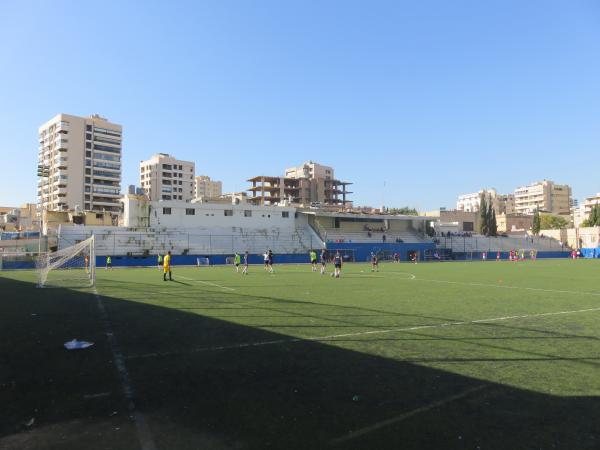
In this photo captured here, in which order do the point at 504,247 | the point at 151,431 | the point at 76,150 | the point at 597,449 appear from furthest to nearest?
the point at 76,150
the point at 504,247
the point at 151,431
the point at 597,449

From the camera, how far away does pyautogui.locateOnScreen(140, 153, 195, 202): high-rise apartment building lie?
127875 mm

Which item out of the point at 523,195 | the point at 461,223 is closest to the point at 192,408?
the point at 461,223

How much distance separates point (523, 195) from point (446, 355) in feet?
633

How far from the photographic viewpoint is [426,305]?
46.6 ft

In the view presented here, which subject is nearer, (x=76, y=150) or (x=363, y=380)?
(x=363, y=380)

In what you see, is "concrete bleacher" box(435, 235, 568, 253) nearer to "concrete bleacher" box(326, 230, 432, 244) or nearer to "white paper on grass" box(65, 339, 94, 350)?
"concrete bleacher" box(326, 230, 432, 244)

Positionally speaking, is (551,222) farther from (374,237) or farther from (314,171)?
(374,237)

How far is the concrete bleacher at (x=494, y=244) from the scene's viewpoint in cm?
7431

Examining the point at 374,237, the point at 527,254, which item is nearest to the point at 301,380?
the point at 374,237

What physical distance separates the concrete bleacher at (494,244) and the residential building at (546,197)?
93.6 metres

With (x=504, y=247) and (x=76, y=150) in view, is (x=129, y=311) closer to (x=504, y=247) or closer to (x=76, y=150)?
(x=504, y=247)

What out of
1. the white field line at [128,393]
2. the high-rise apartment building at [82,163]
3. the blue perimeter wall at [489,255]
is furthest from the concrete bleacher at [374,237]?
the high-rise apartment building at [82,163]

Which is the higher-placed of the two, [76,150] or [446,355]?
[76,150]

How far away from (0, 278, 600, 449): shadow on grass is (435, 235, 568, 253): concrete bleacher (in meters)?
70.4
